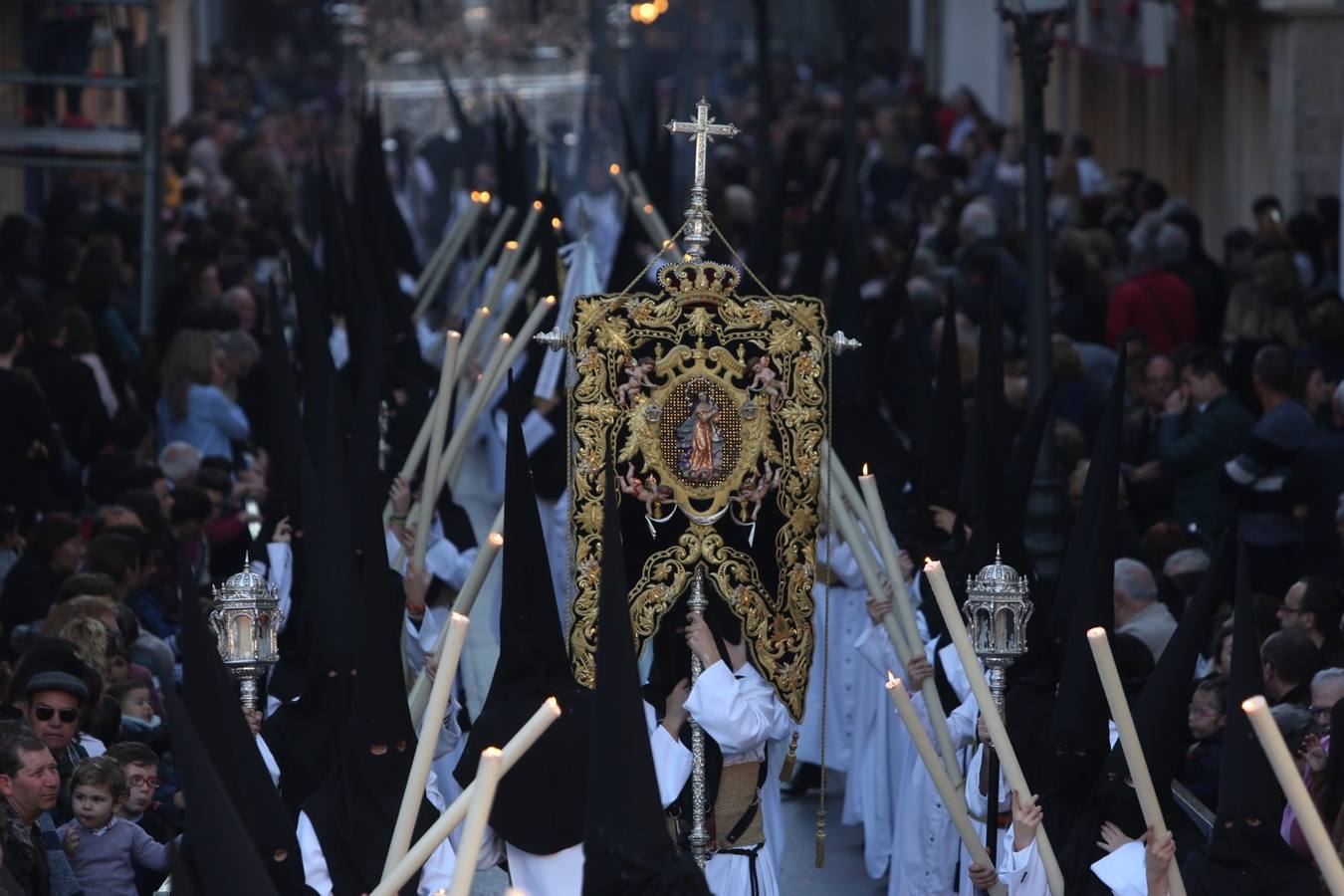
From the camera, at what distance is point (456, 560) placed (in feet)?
34.6

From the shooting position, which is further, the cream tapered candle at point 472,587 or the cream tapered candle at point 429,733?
the cream tapered candle at point 472,587

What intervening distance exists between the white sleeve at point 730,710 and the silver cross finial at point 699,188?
129 centimetres

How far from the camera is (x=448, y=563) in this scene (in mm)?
10516

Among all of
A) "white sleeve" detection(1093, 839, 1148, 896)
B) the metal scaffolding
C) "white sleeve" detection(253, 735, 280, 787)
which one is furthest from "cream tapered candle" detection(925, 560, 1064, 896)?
the metal scaffolding

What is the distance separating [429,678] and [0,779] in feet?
5.02

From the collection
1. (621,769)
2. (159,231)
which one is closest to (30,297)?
(159,231)

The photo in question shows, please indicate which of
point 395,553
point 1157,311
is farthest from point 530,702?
point 1157,311

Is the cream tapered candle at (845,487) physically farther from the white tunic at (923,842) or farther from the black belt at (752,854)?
the black belt at (752,854)

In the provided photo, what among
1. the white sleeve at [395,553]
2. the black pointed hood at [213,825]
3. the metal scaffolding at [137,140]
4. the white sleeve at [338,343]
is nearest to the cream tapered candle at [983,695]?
the black pointed hood at [213,825]

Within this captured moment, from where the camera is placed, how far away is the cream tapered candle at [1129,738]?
593 cm

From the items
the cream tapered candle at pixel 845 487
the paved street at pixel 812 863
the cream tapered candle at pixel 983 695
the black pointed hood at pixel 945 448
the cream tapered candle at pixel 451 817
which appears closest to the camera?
the cream tapered candle at pixel 451 817

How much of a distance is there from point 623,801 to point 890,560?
212 cm

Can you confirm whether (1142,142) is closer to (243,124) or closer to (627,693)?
(243,124)

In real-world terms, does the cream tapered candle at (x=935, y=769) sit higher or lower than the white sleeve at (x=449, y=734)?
higher
